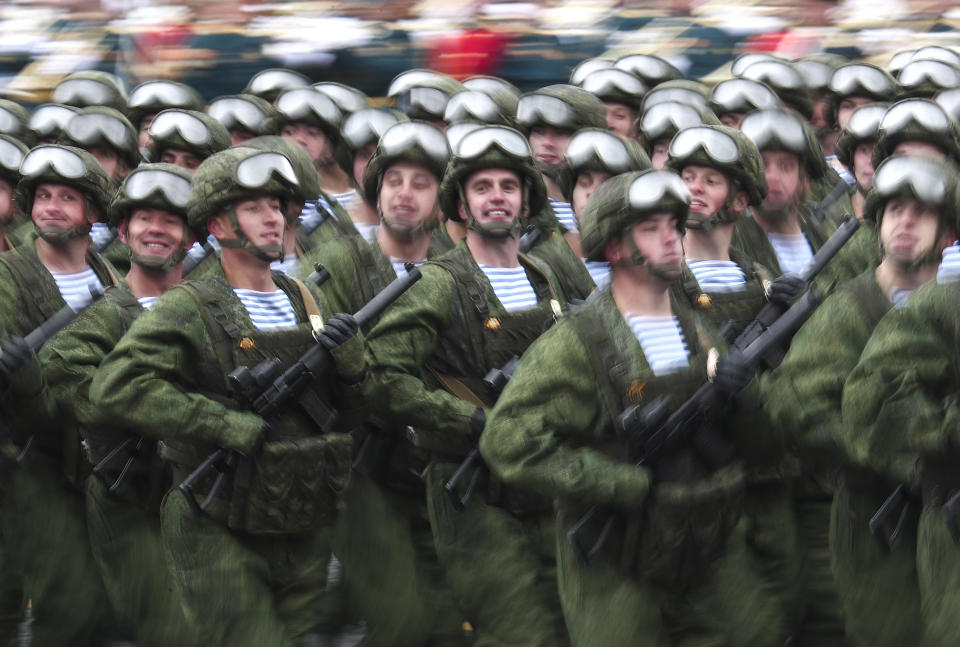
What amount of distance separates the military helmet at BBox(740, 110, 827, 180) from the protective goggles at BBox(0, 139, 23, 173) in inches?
129

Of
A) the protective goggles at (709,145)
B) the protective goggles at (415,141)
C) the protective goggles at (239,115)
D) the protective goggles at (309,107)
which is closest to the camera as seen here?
the protective goggles at (709,145)

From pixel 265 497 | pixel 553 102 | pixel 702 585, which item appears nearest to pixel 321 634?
pixel 265 497

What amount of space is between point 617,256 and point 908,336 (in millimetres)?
1012

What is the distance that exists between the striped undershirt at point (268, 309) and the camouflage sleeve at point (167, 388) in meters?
0.23

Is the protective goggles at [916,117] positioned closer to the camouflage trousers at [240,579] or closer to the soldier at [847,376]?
the soldier at [847,376]

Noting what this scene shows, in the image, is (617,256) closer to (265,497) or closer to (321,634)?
(265,497)

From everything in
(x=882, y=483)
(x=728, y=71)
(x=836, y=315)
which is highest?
(x=836, y=315)

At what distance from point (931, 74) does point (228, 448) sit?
5881mm

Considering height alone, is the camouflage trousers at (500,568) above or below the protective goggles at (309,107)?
below

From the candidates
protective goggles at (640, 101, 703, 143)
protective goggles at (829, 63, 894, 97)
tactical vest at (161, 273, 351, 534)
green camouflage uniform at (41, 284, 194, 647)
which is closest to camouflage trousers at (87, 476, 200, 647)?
green camouflage uniform at (41, 284, 194, 647)

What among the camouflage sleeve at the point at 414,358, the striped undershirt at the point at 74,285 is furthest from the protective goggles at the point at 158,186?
the camouflage sleeve at the point at 414,358

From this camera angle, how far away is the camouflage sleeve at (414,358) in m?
8.35

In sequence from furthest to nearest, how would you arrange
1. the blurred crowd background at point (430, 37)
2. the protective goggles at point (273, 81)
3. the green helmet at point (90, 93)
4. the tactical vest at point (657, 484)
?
the blurred crowd background at point (430, 37)
the protective goggles at point (273, 81)
the green helmet at point (90, 93)
the tactical vest at point (657, 484)

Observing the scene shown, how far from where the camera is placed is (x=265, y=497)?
7.76m
